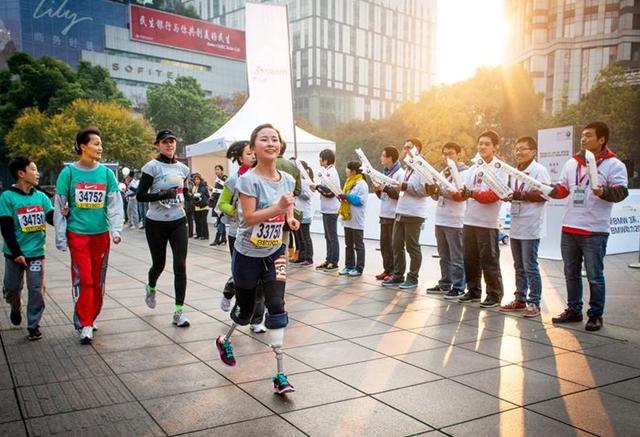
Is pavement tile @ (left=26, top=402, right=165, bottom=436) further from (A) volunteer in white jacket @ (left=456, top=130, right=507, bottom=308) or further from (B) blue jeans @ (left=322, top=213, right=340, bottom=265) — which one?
(B) blue jeans @ (left=322, top=213, right=340, bottom=265)

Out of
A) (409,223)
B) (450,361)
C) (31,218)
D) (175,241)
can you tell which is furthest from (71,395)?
(409,223)

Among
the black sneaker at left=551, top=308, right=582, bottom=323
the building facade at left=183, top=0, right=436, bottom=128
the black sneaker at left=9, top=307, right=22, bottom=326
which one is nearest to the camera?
the black sneaker at left=9, top=307, right=22, bottom=326

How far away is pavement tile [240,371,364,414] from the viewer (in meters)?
3.67

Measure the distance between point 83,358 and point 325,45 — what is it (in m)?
106

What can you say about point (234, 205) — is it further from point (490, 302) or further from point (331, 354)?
point (490, 302)

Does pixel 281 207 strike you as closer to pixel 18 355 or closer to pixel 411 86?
pixel 18 355

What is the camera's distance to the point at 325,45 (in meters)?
105

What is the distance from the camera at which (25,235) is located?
5414 mm

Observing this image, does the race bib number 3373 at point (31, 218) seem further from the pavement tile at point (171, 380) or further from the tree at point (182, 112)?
the tree at point (182, 112)

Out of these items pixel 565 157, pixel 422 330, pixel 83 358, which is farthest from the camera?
pixel 565 157

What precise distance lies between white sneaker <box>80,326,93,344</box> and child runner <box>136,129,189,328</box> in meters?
0.91

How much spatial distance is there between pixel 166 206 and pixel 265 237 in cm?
223

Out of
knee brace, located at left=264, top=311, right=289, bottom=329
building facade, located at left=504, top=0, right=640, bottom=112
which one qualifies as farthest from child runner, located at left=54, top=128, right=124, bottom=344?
building facade, located at left=504, top=0, right=640, bottom=112

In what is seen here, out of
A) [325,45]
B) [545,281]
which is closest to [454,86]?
[545,281]
